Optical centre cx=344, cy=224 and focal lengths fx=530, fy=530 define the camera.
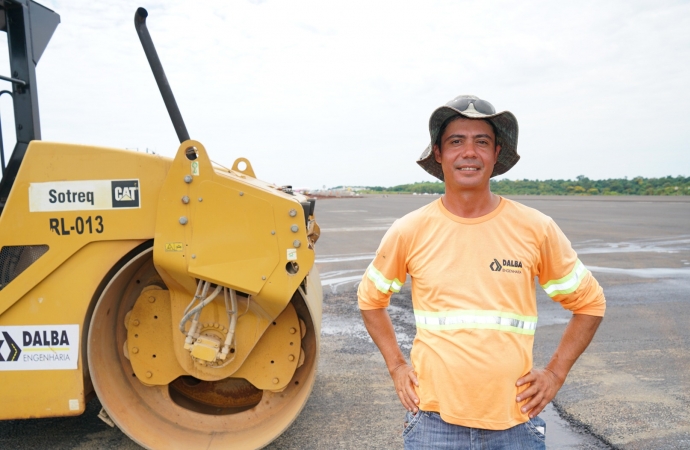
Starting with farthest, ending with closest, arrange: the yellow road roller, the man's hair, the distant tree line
A: the distant tree line < the yellow road roller < the man's hair

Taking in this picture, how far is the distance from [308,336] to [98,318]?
1175 mm

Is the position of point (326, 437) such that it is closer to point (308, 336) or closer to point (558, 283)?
point (308, 336)

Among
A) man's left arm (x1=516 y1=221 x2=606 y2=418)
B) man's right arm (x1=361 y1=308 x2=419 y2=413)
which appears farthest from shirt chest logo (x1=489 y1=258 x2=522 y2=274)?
man's right arm (x1=361 y1=308 x2=419 y2=413)

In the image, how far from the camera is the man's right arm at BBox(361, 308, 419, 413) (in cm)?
188

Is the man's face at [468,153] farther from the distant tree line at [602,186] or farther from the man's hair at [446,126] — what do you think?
the distant tree line at [602,186]

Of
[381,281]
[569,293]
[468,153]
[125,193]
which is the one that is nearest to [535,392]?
[569,293]

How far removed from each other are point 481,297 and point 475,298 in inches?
0.8

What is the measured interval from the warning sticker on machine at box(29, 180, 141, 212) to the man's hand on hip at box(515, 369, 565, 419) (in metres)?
2.03

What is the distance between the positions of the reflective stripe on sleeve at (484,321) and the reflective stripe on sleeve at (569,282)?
6.2 inches

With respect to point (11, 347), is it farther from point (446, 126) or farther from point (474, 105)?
point (474, 105)

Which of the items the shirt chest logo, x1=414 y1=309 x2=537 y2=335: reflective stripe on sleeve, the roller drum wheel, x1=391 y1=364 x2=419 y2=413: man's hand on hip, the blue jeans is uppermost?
the shirt chest logo

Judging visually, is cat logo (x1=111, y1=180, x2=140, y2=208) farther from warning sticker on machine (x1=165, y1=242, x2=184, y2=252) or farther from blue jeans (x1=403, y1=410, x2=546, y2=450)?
blue jeans (x1=403, y1=410, x2=546, y2=450)

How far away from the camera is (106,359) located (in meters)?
3.01

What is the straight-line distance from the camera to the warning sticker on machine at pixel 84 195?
2.71 metres
